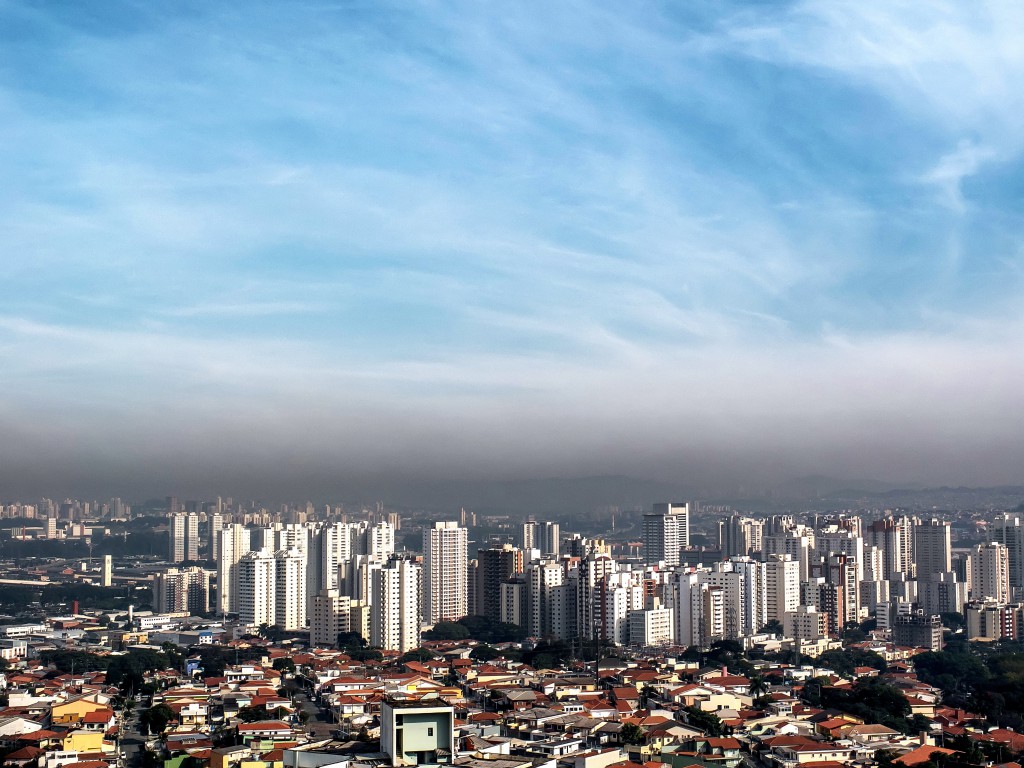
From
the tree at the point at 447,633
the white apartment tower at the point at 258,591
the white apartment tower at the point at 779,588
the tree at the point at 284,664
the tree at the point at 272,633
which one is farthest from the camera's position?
the white apartment tower at the point at 258,591

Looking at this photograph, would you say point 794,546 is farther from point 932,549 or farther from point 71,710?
point 71,710

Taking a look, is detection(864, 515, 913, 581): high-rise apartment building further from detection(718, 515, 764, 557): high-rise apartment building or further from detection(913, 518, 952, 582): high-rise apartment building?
detection(718, 515, 764, 557): high-rise apartment building

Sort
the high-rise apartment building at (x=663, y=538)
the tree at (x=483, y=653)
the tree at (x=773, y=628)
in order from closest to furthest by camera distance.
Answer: the tree at (x=483, y=653) < the tree at (x=773, y=628) < the high-rise apartment building at (x=663, y=538)

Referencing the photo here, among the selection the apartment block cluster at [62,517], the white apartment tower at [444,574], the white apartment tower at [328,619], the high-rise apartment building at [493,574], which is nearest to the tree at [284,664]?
the white apartment tower at [328,619]

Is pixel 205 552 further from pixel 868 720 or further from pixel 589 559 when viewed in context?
pixel 868 720

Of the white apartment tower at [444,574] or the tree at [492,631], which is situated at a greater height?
Result: the white apartment tower at [444,574]

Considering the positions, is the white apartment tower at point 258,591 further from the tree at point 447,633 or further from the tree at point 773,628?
the tree at point 773,628

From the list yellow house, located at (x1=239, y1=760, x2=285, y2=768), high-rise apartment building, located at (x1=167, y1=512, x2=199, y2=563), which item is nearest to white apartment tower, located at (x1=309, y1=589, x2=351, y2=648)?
yellow house, located at (x1=239, y1=760, x2=285, y2=768)
